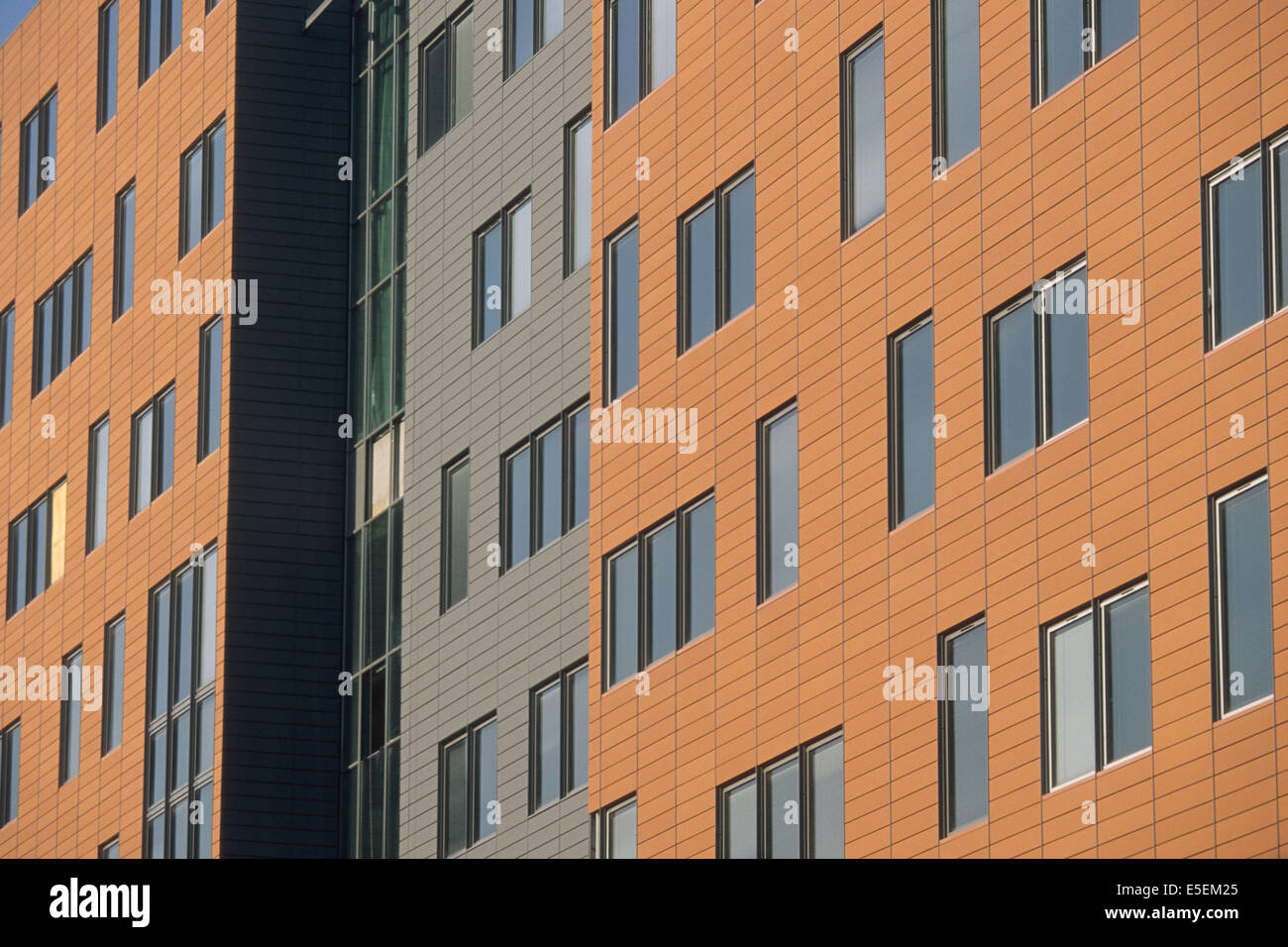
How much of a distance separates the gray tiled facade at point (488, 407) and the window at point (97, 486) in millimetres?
10322

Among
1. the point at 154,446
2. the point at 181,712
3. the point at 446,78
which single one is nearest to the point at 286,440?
the point at 154,446

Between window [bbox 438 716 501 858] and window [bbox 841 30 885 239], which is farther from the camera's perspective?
window [bbox 438 716 501 858]

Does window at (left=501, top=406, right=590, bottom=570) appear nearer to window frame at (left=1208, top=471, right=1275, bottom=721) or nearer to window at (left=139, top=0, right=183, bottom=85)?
window frame at (left=1208, top=471, right=1275, bottom=721)

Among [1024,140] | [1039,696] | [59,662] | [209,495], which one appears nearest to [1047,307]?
[1024,140]

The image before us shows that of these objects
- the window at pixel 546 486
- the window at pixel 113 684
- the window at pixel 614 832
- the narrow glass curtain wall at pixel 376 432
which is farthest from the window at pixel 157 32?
the window at pixel 614 832

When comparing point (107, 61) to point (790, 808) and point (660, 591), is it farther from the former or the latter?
point (790, 808)

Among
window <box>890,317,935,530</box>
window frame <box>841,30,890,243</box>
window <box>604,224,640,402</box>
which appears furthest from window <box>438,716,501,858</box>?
window frame <box>841,30,890,243</box>

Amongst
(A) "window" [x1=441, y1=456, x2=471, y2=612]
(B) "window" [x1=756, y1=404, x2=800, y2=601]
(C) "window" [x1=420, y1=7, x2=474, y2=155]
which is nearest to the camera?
(B) "window" [x1=756, y1=404, x2=800, y2=601]

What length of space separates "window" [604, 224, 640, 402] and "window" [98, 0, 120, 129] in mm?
19636

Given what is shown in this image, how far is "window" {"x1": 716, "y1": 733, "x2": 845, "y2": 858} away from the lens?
31.5m

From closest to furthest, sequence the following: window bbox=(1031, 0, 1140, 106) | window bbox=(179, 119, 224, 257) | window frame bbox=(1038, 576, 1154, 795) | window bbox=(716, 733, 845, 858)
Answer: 1. window frame bbox=(1038, 576, 1154, 795)
2. window bbox=(1031, 0, 1140, 106)
3. window bbox=(716, 733, 845, 858)
4. window bbox=(179, 119, 224, 257)

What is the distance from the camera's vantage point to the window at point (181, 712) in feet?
153

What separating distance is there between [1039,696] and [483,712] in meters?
14.1

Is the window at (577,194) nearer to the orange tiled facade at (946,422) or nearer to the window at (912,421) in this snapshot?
the orange tiled facade at (946,422)
